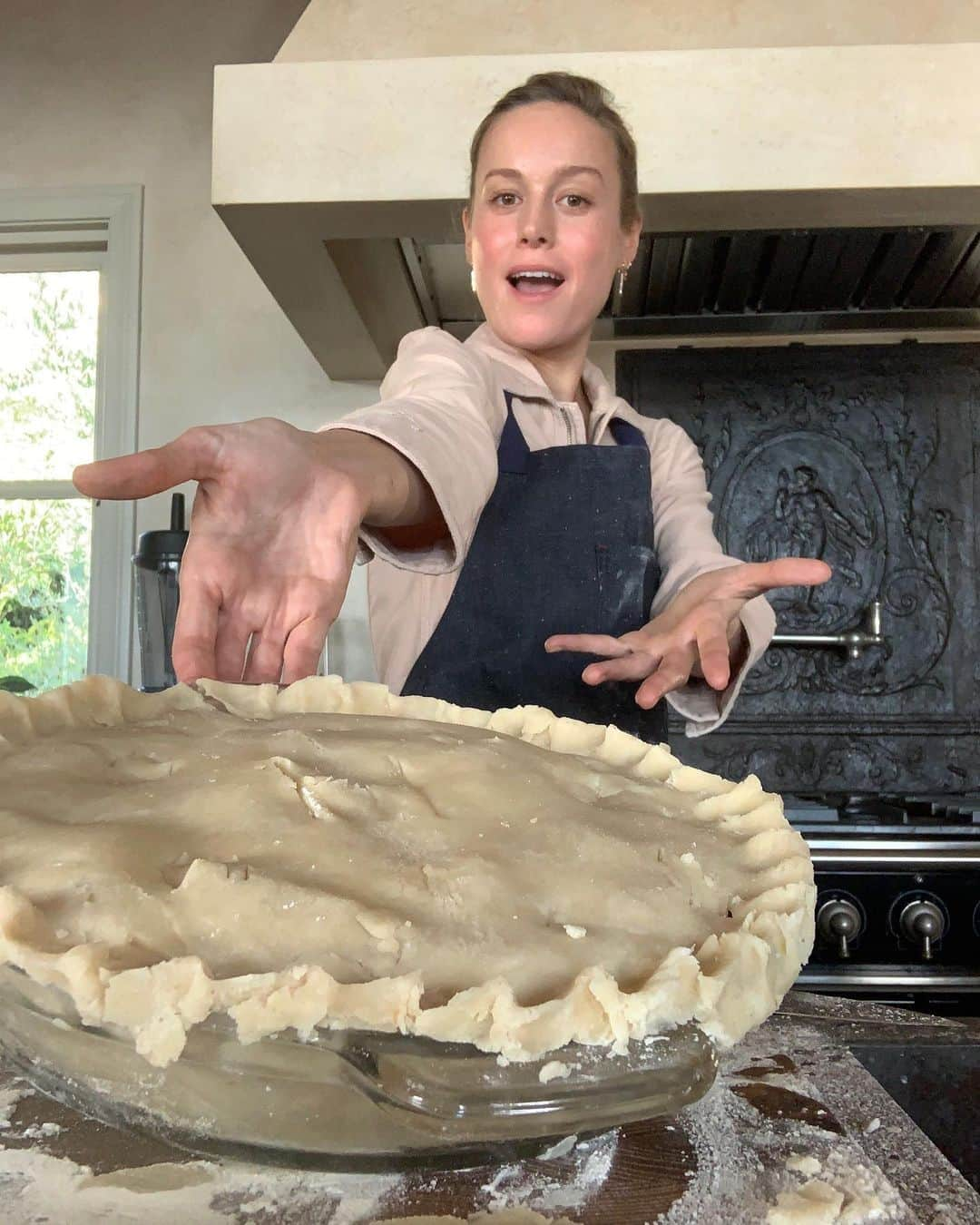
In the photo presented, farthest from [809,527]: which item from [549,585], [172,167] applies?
[172,167]

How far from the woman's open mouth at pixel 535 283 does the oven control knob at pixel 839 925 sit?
901mm

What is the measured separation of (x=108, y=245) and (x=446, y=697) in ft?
5.38

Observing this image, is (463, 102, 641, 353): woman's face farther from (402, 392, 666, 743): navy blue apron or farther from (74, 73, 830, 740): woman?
(402, 392, 666, 743): navy blue apron

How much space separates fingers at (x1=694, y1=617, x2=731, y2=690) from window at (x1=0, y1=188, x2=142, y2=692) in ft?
5.23

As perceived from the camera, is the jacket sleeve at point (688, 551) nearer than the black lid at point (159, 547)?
Yes

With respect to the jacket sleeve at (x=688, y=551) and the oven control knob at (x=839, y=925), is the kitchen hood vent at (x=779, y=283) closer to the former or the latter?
the jacket sleeve at (x=688, y=551)

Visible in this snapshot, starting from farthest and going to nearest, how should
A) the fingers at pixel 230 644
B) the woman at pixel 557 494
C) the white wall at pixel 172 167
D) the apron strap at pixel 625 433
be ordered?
1. the white wall at pixel 172 167
2. the apron strap at pixel 625 433
3. the woman at pixel 557 494
4. the fingers at pixel 230 644

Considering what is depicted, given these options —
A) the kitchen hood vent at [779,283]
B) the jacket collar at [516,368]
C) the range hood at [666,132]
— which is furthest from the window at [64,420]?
the jacket collar at [516,368]

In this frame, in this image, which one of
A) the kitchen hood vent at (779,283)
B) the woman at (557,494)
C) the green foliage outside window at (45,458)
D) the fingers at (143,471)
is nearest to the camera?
the fingers at (143,471)

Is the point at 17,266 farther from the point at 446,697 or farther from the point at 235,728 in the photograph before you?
the point at 235,728

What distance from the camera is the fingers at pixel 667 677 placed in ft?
2.58

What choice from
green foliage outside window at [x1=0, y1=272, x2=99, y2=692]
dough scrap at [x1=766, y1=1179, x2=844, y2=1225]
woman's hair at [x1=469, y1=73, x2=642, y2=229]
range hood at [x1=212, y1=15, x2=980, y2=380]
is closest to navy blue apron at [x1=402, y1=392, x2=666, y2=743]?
woman's hair at [x1=469, y1=73, x2=642, y2=229]

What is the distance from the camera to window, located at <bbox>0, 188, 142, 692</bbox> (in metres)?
2.17

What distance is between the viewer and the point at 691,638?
0.86 m
